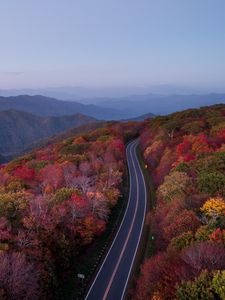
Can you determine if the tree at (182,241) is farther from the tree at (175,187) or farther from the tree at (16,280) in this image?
the tree at (175,187)

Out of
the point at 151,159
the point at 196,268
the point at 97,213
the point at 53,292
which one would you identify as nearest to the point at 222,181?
the point at 97,213

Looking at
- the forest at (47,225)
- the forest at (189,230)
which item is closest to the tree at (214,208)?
the forest at (189,230)

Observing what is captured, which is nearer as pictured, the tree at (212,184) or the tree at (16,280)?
the tree at (16,280)

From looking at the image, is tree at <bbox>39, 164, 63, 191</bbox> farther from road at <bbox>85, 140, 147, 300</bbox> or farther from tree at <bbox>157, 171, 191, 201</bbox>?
tree at <bbox>157, 171, 191, 201</bbox>

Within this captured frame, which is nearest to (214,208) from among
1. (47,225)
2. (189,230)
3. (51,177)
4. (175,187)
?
(189,230)

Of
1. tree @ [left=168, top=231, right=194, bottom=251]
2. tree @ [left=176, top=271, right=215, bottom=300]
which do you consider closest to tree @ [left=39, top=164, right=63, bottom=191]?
tree @ [left=168, top=231, right=194, bottom=251]

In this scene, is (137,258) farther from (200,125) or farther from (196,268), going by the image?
(200,125)
